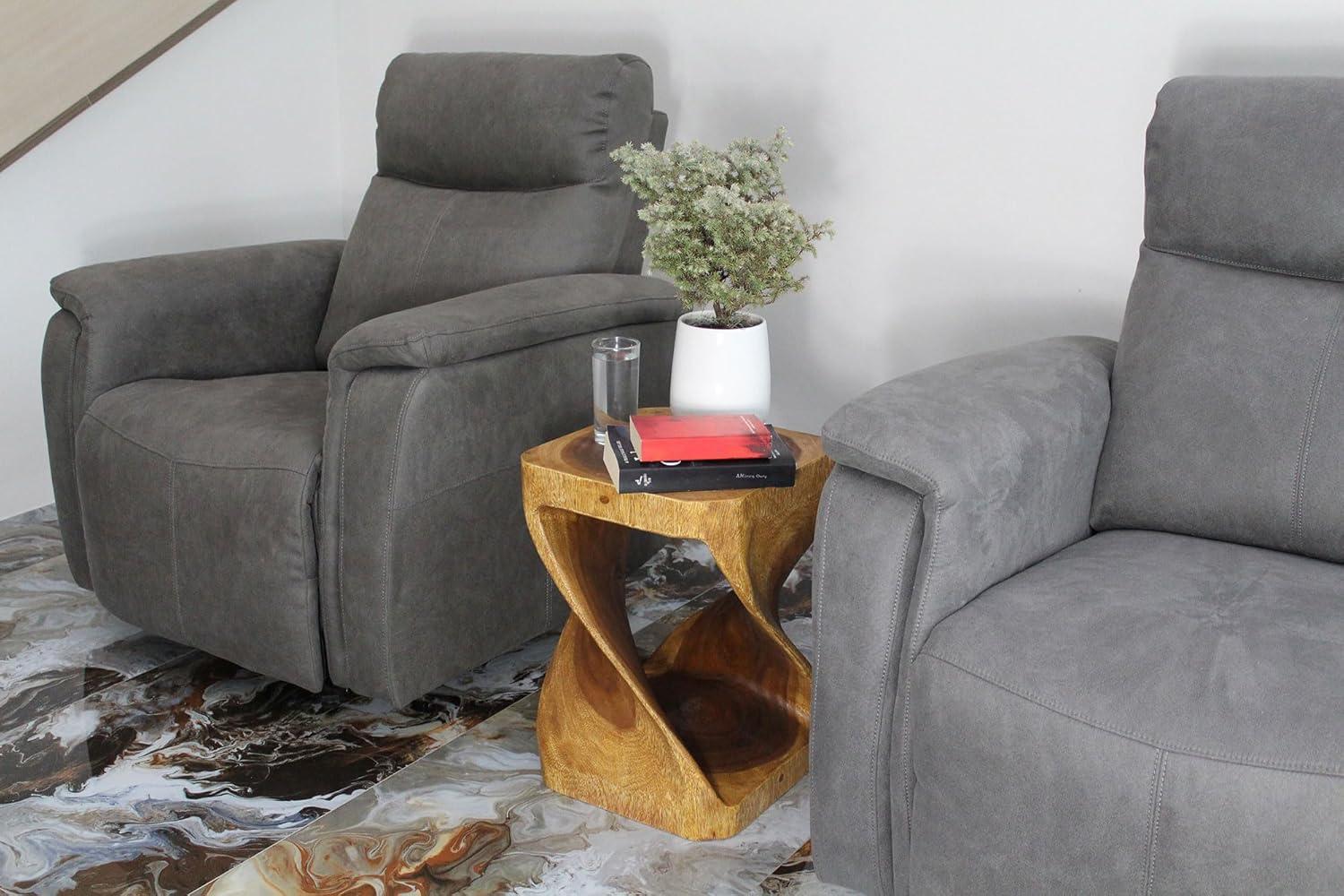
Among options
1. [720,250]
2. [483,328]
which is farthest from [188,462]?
[720,250]

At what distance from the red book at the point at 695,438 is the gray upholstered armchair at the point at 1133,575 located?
17 centimetres

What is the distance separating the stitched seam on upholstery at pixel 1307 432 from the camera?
1.57 metres

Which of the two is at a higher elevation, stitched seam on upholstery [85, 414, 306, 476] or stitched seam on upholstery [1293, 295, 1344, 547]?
stitched seam on upholstery [1293, 295, 1344, 547]

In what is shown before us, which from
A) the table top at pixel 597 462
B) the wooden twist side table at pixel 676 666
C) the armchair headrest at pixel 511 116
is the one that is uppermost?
the armchair headrest at pixel 511 116

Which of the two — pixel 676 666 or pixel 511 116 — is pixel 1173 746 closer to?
pixel 676 666

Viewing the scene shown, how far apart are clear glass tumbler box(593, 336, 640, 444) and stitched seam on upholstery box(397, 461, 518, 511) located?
0.71 feet

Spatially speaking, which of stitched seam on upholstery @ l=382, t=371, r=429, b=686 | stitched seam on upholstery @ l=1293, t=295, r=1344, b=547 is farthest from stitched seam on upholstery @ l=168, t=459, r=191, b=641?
stitched seam on upholstery @ l=1293, t=295, r=1344, b=547

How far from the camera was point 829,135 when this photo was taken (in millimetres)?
2467

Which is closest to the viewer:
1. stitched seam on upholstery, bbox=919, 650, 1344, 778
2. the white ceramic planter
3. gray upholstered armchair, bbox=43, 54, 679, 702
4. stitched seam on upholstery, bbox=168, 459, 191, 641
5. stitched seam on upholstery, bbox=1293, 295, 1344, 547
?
stitched seam on upholstery, bbox=919, 650, 1344, 778

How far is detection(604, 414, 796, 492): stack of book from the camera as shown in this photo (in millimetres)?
1579

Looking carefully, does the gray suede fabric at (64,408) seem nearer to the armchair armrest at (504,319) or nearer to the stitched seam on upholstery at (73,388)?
the stitched seam on upholstery at (73,388)

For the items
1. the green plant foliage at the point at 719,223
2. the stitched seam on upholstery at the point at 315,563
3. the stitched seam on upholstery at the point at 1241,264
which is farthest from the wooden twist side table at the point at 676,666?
the stitched seam on upholstery at the point at 1241,264

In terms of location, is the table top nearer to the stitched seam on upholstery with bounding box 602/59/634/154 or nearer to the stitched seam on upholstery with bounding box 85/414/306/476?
the stitched seam on upholstery with bounding box 85/414/306/476

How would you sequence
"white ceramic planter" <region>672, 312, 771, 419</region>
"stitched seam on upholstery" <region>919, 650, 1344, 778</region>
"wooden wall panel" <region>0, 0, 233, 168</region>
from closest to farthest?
1. "stitched seam on upholstery" <region>919, 650, 1344, 778</region>
2. "white ceramic planter" <region>672, 312, 771, 419</region>
3. "wooden wall panel" <region>0, 0, 233, 168</region>
